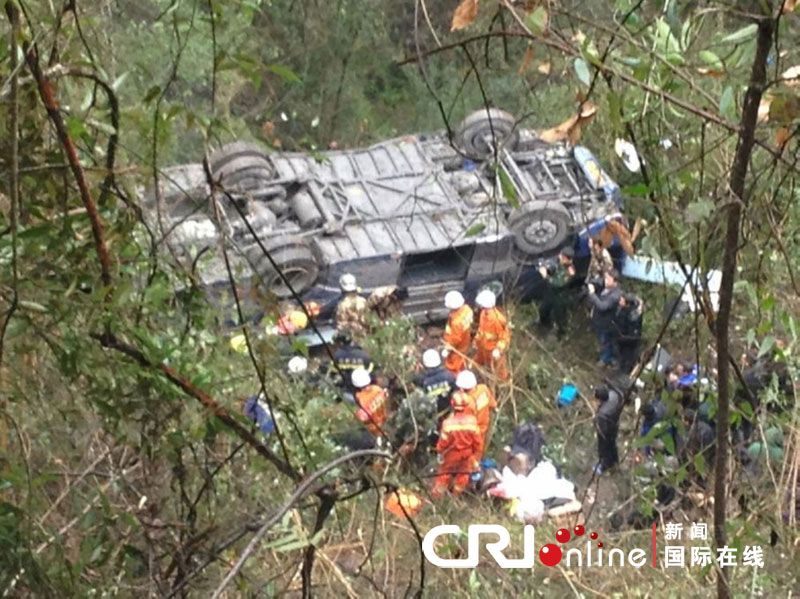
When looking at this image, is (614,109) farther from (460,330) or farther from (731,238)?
(460,330)

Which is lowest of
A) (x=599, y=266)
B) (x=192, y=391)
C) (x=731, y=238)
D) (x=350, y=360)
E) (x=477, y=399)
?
(x=192, y=391)

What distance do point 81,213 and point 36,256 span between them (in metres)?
0.11

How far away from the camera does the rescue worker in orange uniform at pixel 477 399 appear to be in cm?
676

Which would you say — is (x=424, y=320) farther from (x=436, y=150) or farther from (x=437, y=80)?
(x=437, y=80)

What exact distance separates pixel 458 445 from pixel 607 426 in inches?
38.9

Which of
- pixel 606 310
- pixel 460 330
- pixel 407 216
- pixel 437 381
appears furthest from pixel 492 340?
pixel 407 216

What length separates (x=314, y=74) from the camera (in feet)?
36.9

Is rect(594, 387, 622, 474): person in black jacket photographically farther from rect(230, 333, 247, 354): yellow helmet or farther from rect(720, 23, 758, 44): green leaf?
rect(720, 23, 758, 44): green leaf

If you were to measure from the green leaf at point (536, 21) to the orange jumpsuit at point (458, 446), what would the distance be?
202 inches

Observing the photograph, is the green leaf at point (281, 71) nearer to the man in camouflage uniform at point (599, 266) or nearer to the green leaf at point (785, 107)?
the green leaf at point (785, 107)

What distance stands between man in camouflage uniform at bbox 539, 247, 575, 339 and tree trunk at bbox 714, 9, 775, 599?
6.87m

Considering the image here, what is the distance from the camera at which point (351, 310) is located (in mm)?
7984

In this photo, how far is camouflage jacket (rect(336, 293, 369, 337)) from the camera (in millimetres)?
7840

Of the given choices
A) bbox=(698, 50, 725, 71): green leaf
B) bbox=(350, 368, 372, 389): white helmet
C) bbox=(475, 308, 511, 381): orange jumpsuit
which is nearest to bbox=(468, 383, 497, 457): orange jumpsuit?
bbox=(350, 368, 372, 389): white helmet
